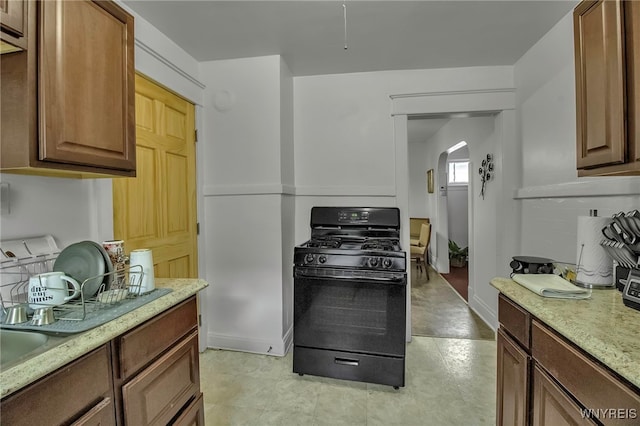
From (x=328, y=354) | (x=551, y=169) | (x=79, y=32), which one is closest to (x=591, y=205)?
(x=551, y=169)

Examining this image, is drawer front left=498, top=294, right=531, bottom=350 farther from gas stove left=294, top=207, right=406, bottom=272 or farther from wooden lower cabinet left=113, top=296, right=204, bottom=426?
wooden lower cabinet left=113, top=296, right=204, bottom=426

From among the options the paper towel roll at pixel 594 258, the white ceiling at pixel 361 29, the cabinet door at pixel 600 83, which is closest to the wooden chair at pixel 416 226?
the white ceiling at pixel 361 29

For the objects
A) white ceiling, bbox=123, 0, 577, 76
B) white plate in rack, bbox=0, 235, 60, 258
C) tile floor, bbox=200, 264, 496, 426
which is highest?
white ceiling, bbox=123, 0, 577, 76

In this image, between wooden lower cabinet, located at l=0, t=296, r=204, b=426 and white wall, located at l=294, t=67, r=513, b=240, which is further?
white wall, located at l=294, t=67, r=513, b=240

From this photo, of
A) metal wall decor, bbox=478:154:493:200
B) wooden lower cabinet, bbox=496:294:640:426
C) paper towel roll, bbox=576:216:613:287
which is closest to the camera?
wooden lower cabinet, bbox=496:294:640:426

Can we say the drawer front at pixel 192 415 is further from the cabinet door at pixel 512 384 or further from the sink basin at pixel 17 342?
the cabinet door at pixel 512 384

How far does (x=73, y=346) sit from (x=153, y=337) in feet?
1.02

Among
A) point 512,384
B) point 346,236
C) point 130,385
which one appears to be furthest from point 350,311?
point 130,385

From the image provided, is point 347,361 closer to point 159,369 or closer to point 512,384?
point 512,384

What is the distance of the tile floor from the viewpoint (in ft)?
5.73

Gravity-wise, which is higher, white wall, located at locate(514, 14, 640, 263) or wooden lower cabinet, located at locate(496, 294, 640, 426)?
white wall, located at locate(514, 14, 640, 263)

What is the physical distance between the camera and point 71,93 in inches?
42.2

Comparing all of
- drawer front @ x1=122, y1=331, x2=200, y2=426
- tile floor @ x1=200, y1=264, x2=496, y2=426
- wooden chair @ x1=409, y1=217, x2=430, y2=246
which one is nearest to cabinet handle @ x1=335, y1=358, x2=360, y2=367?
tile floor @ x1=200, y1=264, x2=496, y2=426

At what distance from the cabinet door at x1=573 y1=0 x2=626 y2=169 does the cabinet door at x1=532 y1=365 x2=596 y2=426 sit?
83 centimetres
